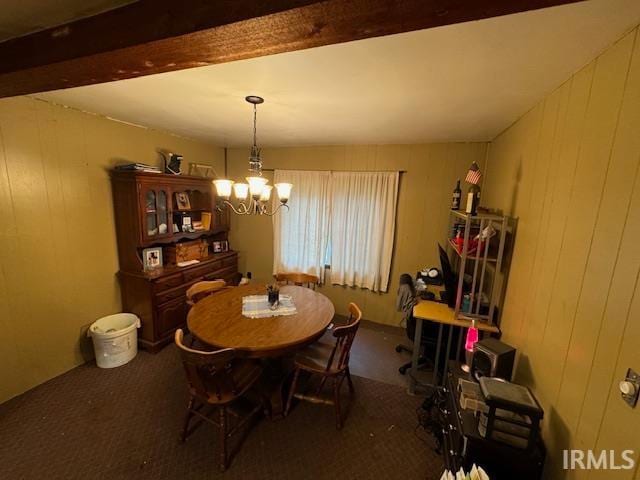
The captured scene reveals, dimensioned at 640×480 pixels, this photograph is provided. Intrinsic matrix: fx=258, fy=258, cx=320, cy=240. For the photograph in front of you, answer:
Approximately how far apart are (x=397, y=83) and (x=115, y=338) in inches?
126

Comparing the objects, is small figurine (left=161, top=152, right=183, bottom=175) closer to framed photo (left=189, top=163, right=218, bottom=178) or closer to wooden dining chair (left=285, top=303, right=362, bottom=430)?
framed photo (left=189, top=163, right=218, bottom=178)

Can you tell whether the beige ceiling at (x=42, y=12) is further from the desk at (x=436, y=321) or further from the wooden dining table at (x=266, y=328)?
the desk at (x=436, y=321)

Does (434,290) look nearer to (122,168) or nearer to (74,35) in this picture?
(74,35)

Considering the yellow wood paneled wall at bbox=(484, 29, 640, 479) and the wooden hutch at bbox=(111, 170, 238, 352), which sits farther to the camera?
the wooden hutch at bbox=(111, 170, 238, 352)

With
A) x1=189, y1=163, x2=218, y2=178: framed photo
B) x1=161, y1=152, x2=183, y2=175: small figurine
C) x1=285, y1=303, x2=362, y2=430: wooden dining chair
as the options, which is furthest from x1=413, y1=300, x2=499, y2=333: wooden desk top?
x1=189, y1=163, x2=218, y2=178: framed photo

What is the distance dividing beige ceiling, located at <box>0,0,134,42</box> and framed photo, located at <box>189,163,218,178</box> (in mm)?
2398

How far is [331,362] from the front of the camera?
1948 millimetres

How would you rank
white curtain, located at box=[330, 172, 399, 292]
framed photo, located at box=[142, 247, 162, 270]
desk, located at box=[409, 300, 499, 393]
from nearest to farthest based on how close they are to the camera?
desk, located at box=[409, 300, 499, 393] → framed photo, located at box=[142, 247, 162, 270] → white curtain, located at box=[330, 172, 399, 292]

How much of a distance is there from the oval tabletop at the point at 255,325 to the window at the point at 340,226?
3.90ft

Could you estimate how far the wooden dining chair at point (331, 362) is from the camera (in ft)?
6.32

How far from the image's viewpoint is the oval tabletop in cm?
175

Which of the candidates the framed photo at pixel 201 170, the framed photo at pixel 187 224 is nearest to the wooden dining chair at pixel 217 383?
the framed photo at pixel 187 224

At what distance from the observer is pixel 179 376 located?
95.4 inches

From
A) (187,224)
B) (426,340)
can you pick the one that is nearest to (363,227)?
(426,340)
